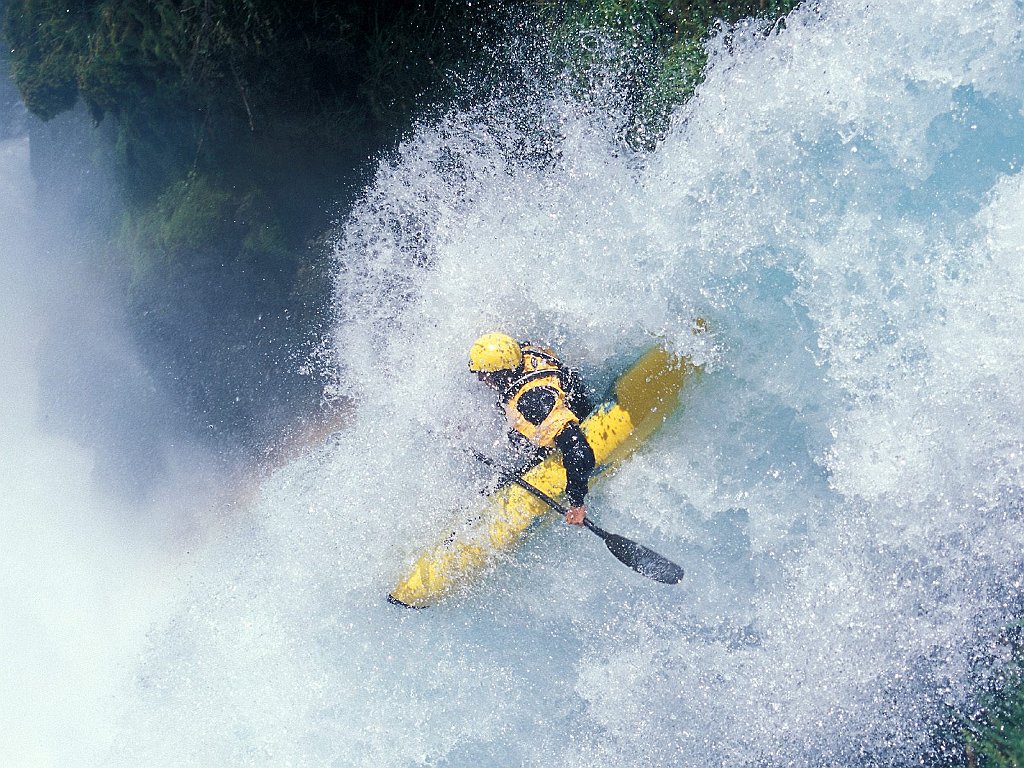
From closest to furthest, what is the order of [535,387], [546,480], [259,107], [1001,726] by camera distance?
[1001,726]
[535,387]
[546,480]
[259,107]

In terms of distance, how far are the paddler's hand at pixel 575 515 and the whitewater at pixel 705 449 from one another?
1.06 ft

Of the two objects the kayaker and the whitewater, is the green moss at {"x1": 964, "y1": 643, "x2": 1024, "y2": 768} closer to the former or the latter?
the whitewater

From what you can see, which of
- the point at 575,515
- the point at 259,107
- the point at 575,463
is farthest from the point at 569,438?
the point at 259,107

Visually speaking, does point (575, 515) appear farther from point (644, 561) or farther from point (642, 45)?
point (642, 45)

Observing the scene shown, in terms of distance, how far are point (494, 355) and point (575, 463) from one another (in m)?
0.88

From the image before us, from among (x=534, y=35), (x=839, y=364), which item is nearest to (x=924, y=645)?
(x=839, y=364)

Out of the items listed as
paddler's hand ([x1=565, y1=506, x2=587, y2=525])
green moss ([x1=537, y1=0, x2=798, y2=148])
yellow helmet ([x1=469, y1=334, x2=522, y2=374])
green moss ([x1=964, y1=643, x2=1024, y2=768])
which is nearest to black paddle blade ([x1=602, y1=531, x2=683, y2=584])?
paddler's hand ([x1=565, y1=506, x2=587, y2=525])

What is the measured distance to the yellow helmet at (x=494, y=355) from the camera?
4.75 meters

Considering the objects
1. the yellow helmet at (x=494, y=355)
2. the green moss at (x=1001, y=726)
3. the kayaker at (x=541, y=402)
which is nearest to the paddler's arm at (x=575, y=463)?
the kayaker at (x=541, y=402)

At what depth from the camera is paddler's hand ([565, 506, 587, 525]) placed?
189 inches

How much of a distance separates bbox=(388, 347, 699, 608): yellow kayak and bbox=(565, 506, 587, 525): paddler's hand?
0.19 metres

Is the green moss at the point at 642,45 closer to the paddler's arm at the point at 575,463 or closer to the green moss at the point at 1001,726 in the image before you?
the paddler's arm at the point at 575,463

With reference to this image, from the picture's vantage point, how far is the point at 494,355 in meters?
4.74

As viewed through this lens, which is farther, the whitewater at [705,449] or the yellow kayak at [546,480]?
the yellow kayak at [546,480]
